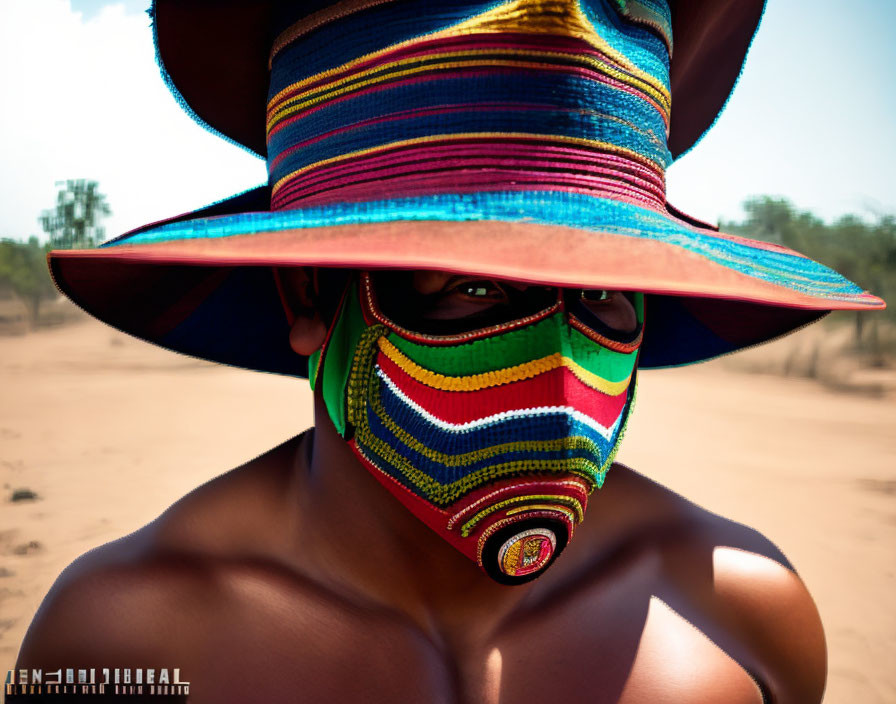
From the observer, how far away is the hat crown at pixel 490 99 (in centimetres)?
118

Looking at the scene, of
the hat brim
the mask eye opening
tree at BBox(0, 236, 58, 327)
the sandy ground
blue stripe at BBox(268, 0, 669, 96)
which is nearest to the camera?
the hat brim

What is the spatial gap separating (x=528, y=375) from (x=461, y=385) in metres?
0.14

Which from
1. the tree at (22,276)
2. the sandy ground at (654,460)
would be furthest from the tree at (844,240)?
the tree at (22,276)

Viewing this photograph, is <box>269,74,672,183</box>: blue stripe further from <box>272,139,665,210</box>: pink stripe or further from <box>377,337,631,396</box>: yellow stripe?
<box>377,337,631,396</box>: yellow stripe

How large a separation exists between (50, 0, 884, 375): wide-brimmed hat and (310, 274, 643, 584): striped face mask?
0.86 feet

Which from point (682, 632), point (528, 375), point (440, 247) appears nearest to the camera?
point (440, 247)

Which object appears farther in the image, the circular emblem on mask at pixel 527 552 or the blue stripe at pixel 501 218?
the circular emblem on mask at pixel 527 552

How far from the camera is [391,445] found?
1.52 metres

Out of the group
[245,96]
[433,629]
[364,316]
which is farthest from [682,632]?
[245,96]

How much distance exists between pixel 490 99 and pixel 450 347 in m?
0.49

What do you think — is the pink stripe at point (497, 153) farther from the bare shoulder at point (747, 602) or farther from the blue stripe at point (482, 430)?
the bare shoulder at point (747, 602)

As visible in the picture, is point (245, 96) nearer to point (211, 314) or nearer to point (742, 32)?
point (211, 314)

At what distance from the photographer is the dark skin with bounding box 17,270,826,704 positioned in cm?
169

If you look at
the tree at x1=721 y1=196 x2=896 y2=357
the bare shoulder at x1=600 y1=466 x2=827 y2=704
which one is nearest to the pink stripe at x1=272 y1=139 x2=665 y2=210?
the bare shoulder at x1=600 y1=466 x2=827 y2=704
